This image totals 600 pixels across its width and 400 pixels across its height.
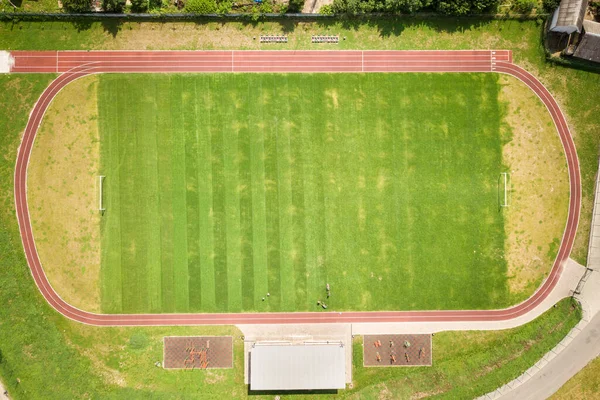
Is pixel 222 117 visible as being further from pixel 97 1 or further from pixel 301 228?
pixel 97 1

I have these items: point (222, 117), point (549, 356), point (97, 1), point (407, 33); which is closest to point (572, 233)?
point (549, 356)

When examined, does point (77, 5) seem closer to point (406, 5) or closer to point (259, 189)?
point (259, 189)

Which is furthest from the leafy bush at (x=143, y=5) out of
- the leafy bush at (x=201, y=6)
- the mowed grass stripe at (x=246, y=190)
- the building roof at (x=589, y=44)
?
the building roof at (x=589, y=44)

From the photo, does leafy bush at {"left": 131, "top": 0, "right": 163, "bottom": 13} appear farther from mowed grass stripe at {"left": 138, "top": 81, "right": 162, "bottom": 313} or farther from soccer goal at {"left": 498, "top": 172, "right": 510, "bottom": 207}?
soccer goal at {"left": 498, "top": 172, "right": 510, "bottom": 207}

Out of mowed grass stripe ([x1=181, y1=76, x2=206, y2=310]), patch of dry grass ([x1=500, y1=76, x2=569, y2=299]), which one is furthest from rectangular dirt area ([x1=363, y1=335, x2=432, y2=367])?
mowed grass stripe ([x1=181, y1=76, x2=206, y2=310])

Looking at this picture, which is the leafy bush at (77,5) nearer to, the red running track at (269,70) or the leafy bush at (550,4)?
the red running track at (269,70)

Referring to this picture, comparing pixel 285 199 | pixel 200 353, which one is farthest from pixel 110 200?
pixel 200 353
